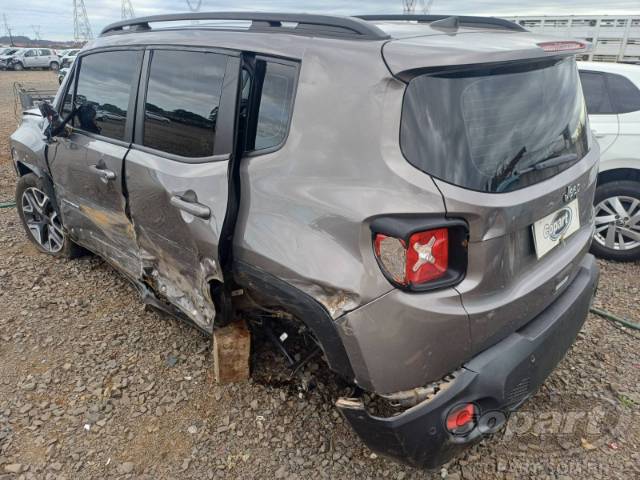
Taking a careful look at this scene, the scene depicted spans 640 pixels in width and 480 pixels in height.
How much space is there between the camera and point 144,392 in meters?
2.63

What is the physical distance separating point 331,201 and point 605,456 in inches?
69.9

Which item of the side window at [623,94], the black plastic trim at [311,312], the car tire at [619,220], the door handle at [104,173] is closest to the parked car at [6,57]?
the door handle at [104,173]

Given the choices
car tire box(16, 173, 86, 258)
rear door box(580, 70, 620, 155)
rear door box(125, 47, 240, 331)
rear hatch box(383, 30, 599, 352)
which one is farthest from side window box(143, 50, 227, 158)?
rear door box(580, 70, 620, 155)

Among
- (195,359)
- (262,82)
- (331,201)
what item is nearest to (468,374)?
(331,201)

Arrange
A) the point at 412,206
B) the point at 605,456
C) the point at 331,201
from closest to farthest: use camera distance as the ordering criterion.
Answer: the point at 412,206 < the point at 331,201 < the point at 605,456

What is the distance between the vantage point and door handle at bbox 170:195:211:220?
6.90 feet

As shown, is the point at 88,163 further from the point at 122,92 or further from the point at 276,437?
the point at 276,437

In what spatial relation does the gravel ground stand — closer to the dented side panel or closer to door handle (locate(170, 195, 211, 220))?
the dented side panel

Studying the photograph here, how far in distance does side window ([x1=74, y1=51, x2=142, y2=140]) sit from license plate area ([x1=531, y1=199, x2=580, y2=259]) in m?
2.21

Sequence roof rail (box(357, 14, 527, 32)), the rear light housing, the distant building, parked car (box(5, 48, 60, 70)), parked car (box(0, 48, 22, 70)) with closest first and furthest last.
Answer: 1. the rear light housing
2. roof rail (box(357, 14, 527, 32))
3. the distant building
4. parked car (box(0, 48, 22, 70))
5. parked car (box(5, 48, 60, 70))

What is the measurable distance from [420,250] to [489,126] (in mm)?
533

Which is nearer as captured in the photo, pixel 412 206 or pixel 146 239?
pixel 412 206

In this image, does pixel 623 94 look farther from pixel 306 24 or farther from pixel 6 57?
pixel 6 57

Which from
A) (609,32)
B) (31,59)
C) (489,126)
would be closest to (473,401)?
(489,126)
